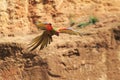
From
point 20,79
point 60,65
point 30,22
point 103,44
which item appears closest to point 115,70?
point 103,44

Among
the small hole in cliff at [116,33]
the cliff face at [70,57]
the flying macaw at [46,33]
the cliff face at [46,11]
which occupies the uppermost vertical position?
the flying macaw at [46,33]

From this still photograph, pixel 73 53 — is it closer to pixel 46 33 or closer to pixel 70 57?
pixel 70 57

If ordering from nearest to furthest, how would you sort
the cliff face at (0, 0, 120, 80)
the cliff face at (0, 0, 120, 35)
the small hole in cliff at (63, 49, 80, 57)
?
the cliff face at (0, 0, 120, 80)
the small hole in cliff at (63, 49, 80, 57)
the cliff face at (0, 0, 120, 35)

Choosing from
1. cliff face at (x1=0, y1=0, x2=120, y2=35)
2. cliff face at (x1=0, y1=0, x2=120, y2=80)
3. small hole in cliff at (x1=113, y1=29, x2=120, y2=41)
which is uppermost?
cliff face at (x1=0, y1=0, x2=120, y2=35)

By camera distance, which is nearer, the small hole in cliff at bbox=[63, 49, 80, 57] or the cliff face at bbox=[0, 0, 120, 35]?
the small hole in cliff at bbox=[63, 49, 80, 57]

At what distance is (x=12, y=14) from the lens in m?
7.32

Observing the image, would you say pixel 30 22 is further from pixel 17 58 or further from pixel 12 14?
pixel 17 58

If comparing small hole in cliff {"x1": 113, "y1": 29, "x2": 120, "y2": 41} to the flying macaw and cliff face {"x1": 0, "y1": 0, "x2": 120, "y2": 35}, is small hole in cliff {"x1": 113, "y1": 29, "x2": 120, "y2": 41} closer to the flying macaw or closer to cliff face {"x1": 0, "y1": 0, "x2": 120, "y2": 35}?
cliff face {"x1": 0, "y1": 0, "x2": 120, "y2": 35}

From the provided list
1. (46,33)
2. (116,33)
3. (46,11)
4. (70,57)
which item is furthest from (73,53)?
(46,33)

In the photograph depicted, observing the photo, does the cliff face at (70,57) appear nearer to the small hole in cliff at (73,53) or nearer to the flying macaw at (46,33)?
the small hole in cliff at (73,53)

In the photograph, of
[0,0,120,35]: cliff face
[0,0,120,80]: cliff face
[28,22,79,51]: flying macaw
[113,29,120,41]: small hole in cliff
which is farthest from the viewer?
[0,0,120,35]: cliff face

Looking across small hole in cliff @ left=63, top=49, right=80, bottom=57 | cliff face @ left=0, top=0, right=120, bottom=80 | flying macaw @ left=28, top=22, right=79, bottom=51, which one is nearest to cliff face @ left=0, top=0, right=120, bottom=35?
cliff face @ left=0, top=0, right=120, bottom=80

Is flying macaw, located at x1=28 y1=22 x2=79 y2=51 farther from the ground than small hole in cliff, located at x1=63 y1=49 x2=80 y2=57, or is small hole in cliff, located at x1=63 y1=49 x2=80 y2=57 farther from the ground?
flying macaw, located at x1=28 y1=22 x2=79 y2=51

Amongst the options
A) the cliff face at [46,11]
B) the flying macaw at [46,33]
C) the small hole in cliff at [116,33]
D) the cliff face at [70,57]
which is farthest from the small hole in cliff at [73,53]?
the flying macaw at [46,33]
